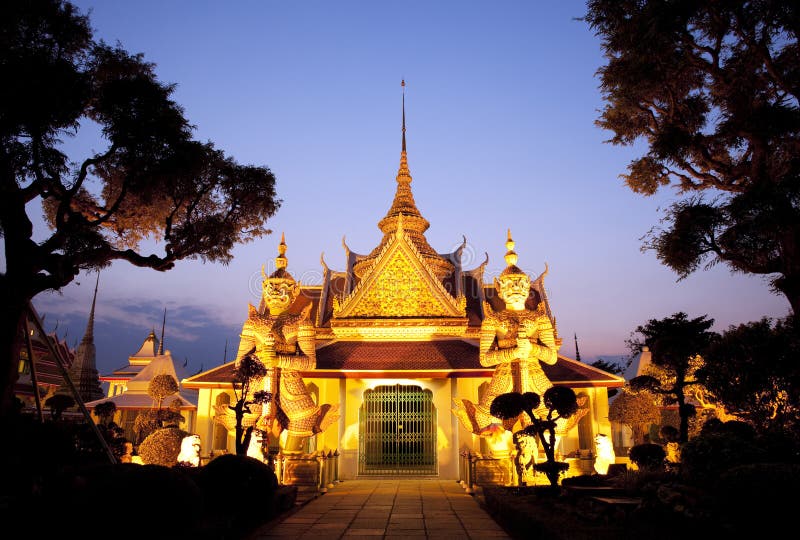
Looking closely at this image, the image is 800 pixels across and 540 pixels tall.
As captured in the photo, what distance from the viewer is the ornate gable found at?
15102mm

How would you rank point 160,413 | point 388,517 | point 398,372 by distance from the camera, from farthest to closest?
point 160,413 < point 398,372 < point 388,517

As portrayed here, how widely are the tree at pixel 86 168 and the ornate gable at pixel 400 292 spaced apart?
5036 millimetres

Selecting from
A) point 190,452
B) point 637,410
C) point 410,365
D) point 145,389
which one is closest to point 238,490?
point 190,452

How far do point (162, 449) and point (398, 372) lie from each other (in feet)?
17.4

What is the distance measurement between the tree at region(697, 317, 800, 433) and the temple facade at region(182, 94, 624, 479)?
9.85 feet

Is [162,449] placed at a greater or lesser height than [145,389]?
lesser

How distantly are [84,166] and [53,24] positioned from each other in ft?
6.71

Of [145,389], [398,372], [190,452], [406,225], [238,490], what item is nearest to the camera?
[238,490]

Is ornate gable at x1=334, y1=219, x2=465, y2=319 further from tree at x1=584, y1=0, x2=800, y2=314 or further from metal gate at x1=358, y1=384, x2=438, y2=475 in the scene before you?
tree at x1=584, y1=0, x2=800, y2=314

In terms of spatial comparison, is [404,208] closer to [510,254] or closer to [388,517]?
[510,254]

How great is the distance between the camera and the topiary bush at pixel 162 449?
10.4 meters

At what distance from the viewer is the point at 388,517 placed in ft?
25.2

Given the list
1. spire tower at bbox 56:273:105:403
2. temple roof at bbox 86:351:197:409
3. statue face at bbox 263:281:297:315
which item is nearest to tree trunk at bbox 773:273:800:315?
statue face at bbox 263:281:297:315

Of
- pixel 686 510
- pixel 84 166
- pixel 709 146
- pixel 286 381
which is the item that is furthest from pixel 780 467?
pixel 84 166
